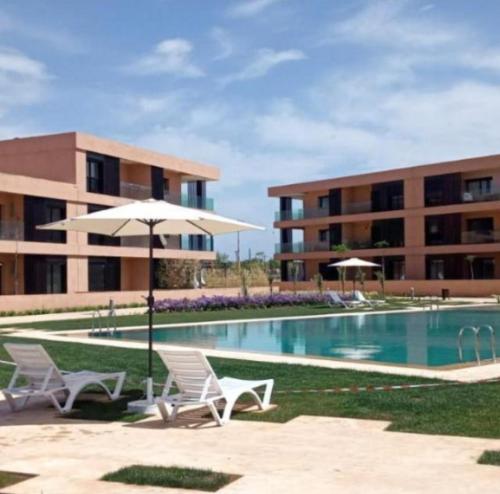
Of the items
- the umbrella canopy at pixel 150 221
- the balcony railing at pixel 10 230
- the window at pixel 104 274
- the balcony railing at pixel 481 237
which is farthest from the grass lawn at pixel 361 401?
the balcony railing at pixel 481 237

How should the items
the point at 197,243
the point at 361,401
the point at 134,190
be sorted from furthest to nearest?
1. the point at 197,243
2. the point at 134,190
3. the point at 361,401

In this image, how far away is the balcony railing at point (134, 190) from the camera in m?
42.2

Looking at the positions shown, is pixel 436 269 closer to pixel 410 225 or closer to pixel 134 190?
pixel 410 225

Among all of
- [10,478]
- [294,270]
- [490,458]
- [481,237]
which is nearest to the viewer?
[10,478]

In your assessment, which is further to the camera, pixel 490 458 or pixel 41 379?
pixel 41 379

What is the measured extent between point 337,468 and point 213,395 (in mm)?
2362

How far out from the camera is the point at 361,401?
8.90 meters

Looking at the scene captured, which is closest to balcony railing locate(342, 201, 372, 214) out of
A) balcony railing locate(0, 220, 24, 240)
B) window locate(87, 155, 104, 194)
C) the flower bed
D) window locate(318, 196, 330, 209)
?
window locate(318, 196, 330, 209)

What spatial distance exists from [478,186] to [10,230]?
2819cm

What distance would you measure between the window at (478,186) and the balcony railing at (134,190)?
19568mm

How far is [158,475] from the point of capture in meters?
5.79

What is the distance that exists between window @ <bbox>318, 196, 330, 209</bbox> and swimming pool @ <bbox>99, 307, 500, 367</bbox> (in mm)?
28164

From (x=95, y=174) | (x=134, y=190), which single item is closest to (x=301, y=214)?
(x=134, y=190)

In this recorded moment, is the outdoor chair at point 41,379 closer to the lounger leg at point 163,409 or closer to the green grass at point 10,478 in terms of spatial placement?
the lounger leg at point 163,409
